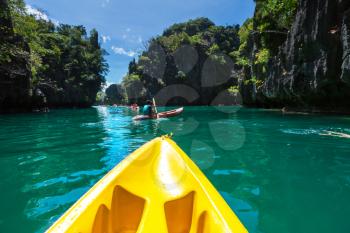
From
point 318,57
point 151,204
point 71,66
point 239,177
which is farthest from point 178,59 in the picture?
point 151,204

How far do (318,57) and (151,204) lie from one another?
721 inches

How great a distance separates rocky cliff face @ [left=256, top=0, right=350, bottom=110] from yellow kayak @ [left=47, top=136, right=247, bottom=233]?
13.6 meters

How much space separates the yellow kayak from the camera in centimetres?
226

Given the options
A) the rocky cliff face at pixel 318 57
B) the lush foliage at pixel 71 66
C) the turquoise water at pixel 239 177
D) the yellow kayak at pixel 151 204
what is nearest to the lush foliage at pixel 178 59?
the lush foliage at pixel 71 66

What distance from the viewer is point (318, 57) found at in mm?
17375

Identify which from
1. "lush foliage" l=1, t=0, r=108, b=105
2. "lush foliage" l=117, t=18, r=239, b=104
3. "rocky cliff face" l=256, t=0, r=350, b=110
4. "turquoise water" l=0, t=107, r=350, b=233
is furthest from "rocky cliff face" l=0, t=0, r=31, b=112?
"lush foliage" l=117, t=18, r=239, b=104

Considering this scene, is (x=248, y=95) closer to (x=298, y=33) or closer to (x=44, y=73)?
(x=298, y=33)

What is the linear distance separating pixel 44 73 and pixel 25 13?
1245 inches


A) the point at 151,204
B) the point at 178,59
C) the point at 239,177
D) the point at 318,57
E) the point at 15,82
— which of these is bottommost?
the point at 239,177

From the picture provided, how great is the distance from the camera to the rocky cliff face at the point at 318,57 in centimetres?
1567

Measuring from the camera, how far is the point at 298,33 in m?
19.5

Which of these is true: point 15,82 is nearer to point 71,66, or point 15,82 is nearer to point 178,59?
point 71,66

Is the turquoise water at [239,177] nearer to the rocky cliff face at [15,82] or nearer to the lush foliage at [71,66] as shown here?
the rocky cliff face at [15,82]

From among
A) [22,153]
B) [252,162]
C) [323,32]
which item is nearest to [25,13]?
[22,153]
